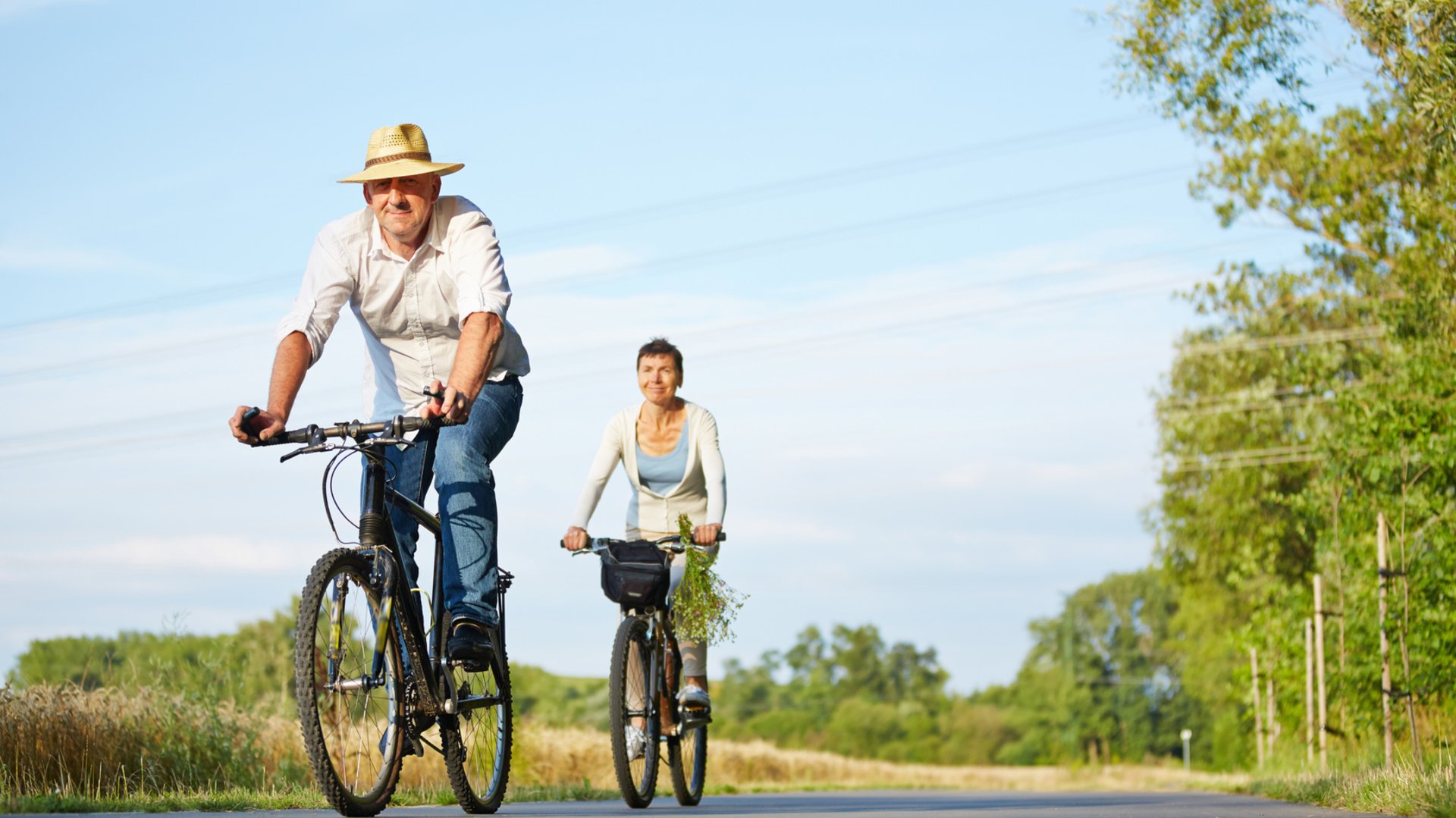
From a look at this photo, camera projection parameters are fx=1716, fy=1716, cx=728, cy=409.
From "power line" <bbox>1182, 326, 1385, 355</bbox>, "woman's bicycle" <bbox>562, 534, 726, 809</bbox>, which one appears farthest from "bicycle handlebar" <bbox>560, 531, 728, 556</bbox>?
"power line" <bbox>1182, 326, 1385, 355</bbox>

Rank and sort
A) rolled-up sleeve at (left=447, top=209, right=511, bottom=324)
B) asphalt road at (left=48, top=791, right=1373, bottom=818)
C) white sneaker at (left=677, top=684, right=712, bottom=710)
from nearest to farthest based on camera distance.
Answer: rolled-up sleeve at (left=447, top=209, right=511, bottom=324)
asphalt road at (left=48, top=791, right=1373, bottom=818)
white sneaker at (left=677, top=684, right=712, bottom=710)

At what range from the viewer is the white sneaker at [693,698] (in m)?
8.44

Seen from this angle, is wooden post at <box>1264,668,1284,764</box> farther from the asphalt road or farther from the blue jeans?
the blue jeans

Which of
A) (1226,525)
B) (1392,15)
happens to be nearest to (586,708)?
(1226,525)

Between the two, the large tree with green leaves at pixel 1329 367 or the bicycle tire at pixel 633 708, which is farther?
the large tree with green leaves at pixel 1329 367

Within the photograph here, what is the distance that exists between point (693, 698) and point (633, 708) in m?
0.45

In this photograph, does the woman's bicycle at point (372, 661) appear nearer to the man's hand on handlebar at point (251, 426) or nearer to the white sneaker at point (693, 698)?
the man's hand on handlebar at point (251, 426)

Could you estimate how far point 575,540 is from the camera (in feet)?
27.5

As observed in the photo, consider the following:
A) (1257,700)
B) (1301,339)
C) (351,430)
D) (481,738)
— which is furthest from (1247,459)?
(351,430)

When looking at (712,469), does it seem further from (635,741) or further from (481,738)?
(481,738)

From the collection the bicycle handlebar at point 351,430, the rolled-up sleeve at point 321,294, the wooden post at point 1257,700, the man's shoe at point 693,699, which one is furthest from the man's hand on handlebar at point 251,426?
the wooden post at point 1257,700

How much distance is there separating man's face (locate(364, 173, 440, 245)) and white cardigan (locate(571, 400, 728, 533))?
2779mm

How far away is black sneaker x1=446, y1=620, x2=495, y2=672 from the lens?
19.7 feet

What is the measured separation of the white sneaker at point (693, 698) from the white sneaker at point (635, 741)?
0.44 m
